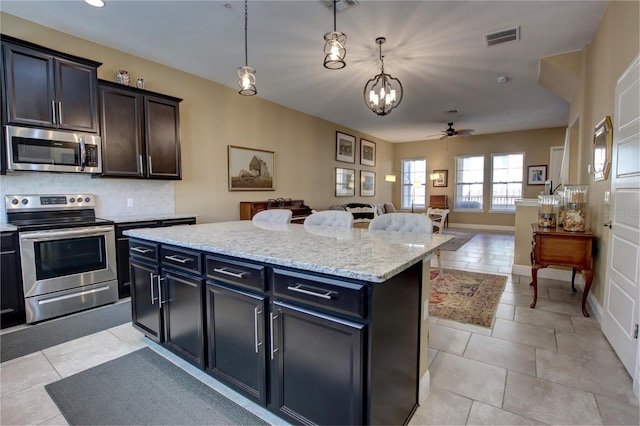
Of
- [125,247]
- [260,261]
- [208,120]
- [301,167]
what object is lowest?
[125,247]

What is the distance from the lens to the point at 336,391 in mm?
1327

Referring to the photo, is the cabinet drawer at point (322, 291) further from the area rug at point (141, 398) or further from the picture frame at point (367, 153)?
the picture frame at point (367, 153)

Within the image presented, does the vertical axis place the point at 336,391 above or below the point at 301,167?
below

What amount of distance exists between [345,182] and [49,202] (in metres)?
6.31

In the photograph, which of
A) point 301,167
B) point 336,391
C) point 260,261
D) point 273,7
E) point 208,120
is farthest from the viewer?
point 301,167

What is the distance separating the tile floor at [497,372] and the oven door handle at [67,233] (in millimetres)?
1067

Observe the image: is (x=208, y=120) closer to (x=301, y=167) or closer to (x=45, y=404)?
(x=301, y=167)

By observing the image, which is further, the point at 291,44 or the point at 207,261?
the point at 291,44

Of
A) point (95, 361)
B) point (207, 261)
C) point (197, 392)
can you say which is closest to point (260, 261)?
point (207, 261)

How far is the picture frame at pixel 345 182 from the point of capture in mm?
8117

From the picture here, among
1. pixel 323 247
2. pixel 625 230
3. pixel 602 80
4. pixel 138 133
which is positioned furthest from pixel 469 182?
pixel 323 247

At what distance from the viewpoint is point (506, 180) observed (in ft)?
30.7

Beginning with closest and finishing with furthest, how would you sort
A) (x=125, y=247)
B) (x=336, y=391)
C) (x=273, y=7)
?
(x=336, y=391) < (x=273, y=7) < (x=125, y=247)

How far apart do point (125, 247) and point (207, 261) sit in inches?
90.8
